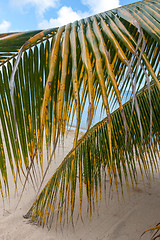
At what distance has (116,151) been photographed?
1584 millimetres

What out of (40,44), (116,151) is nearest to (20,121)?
(40,44)

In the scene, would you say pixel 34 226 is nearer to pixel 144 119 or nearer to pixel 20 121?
pixel 144 119

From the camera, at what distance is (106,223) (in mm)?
2164

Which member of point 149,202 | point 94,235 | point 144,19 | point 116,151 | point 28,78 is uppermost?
point 144,19

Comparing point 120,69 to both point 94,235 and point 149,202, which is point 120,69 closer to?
point 94,235

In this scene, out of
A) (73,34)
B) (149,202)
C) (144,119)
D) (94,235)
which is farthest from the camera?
(149,202)

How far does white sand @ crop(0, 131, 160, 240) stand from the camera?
6.64ft

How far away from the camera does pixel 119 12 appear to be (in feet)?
2.17

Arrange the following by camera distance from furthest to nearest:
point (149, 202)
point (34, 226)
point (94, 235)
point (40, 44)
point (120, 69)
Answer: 1. point (149, 202)
2. point (34, 226)
3. point (94, 235)
4. point (120, 69)
5. point (40, 44)

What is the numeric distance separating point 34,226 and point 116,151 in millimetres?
1292

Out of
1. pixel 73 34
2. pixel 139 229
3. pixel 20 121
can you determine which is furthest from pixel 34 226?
pixel 73 34

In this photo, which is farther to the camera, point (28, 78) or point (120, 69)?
point (120, 69)

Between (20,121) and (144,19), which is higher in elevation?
(144,19)

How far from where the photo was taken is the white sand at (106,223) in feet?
6.64
